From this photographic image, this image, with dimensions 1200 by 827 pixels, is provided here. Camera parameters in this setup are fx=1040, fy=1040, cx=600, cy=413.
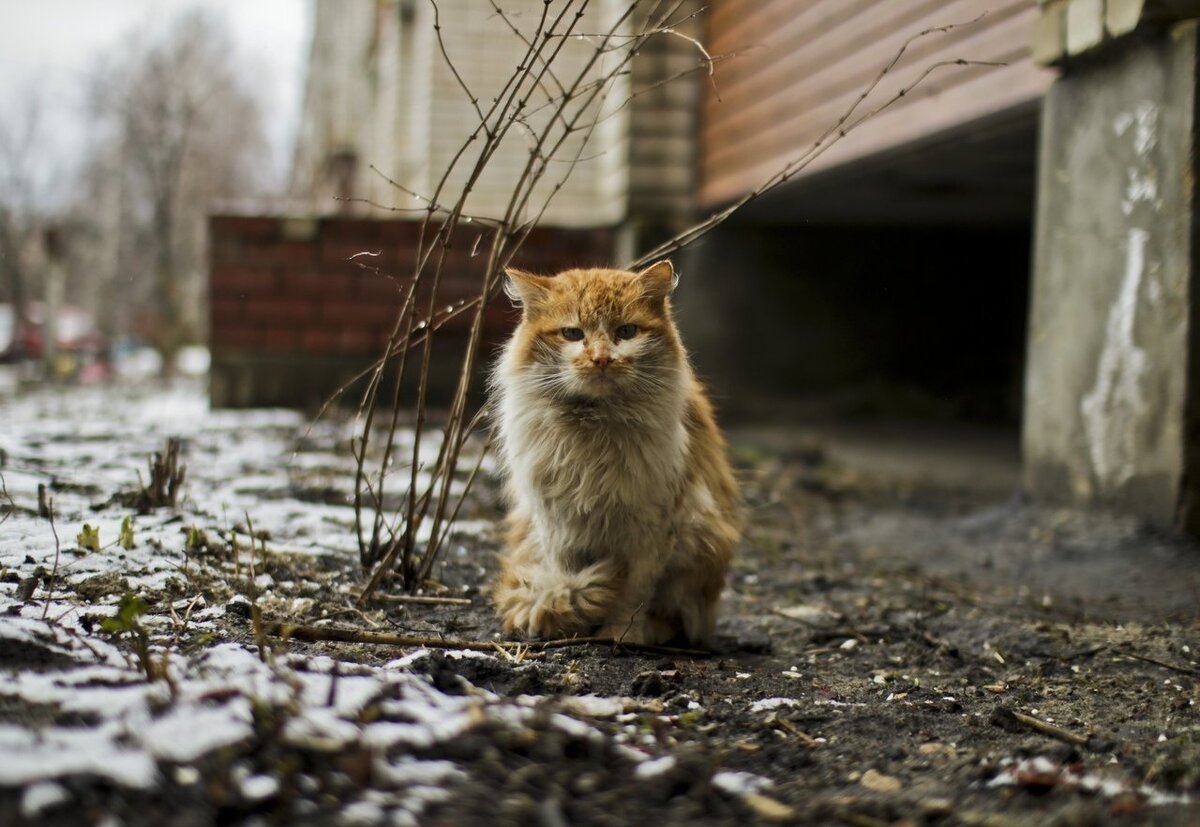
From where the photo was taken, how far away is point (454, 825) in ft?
5.19

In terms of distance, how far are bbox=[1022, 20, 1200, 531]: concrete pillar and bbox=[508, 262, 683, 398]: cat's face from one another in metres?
2.62

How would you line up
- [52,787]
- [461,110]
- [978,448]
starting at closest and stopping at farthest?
[52,787]
[978,448]
[461,110]

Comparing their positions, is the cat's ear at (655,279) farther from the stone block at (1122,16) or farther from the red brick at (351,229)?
the red brick at (351,229)

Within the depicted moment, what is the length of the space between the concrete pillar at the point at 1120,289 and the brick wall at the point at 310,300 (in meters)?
4.70

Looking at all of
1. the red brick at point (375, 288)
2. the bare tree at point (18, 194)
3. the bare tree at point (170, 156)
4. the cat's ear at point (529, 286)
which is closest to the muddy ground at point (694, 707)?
the cat's ear at point (529, 286)

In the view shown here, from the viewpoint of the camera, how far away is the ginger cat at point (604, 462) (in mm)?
2852

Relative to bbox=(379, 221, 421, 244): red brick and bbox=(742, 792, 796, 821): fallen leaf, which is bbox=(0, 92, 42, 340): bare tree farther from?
bbox=(742, 792, 796, 821): fallen leaf

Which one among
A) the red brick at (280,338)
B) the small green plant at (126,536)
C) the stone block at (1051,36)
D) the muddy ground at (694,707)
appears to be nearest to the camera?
the muddy ground at (694,707)

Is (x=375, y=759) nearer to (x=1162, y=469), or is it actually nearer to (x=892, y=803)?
(x=892, y=803)

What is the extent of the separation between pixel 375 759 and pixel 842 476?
19.2ft

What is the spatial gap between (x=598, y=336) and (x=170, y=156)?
1550 centimetres

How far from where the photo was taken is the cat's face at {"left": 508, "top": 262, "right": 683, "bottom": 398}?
9.18 ft

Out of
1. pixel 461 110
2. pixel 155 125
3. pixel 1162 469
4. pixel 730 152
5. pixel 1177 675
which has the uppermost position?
pixel 155 125

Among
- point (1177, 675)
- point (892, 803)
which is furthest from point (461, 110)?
point (892, 803)
